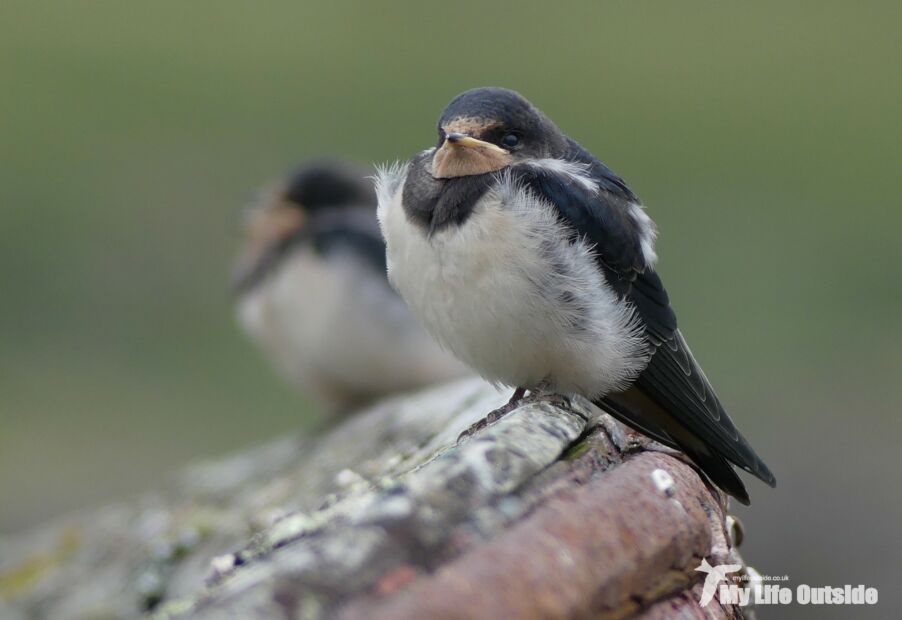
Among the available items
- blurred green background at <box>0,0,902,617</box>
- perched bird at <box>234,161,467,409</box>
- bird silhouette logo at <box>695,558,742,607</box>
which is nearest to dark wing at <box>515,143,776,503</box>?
bird silhouette logo at <box>695,558,742,607</box>

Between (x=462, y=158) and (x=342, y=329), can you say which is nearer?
(x=462, y=158)

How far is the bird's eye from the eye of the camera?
4.02 metres

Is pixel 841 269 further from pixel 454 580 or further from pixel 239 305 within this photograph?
pixel 454 580

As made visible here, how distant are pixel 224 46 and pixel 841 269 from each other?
27.4 feet

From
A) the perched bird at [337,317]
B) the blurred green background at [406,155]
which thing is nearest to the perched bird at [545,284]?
the blurred green background at [406,155]

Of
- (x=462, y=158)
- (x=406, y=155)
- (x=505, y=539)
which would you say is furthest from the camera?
(x=406, y=155)

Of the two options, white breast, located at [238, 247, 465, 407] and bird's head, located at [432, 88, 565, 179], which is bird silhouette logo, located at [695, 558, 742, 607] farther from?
white breast, located at [238, 247, 465, 407]

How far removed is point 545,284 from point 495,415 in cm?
37

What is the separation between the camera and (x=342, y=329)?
734 centimetres

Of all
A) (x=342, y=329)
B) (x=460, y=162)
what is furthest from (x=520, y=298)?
(x=342, y=329)

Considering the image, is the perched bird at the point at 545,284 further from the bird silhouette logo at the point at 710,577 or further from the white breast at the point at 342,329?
the white breast at the point at 342,329

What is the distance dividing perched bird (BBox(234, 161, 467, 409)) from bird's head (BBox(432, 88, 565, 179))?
3094 mm

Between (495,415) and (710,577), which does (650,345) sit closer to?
(495,415)

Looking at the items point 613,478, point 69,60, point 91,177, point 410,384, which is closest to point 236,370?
point 91,177
